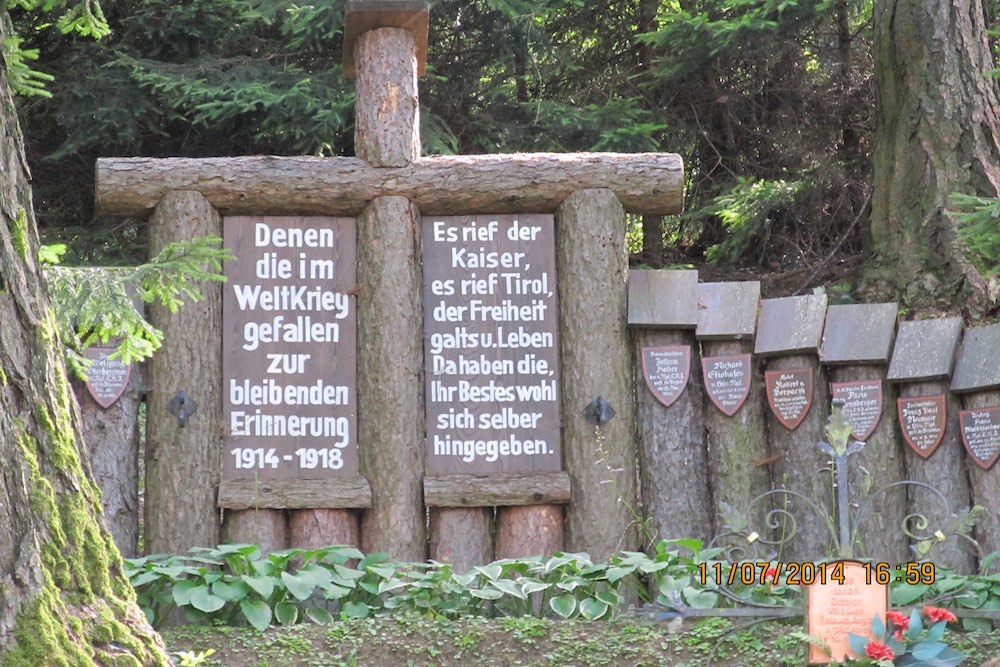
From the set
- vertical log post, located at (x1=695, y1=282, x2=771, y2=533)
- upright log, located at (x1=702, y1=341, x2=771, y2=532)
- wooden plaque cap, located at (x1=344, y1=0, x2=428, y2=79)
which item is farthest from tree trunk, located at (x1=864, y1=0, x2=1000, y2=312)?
wooden plaque cap, located at (x1=344, y1=0, x2=428, y2=79)

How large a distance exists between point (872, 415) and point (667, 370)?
44.5 inches

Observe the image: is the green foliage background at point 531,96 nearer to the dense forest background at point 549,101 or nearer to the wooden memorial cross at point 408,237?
the dense forest background at point 549,101

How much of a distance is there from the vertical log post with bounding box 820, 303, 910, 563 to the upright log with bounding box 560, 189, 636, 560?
1157 millimetres

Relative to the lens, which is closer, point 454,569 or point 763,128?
point 454,569

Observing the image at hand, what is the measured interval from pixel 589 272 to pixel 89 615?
3.88 metres

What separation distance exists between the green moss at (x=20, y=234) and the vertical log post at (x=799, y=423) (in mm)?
4163

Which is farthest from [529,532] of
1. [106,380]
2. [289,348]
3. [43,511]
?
[43,511]

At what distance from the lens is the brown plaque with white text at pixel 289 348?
6930 millimetres

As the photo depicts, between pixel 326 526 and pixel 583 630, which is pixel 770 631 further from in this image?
pixel 326 526

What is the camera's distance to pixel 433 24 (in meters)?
10.6

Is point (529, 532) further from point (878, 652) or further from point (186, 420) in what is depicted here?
point (878, 652)

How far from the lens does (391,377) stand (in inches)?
275

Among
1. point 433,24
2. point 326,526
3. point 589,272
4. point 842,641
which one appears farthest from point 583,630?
point 433,24

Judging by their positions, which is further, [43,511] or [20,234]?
[20,234]
